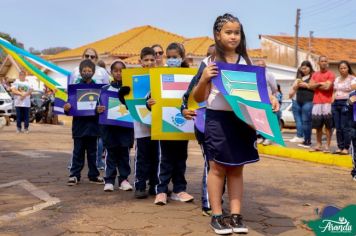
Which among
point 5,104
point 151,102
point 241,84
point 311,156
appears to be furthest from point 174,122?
point 5,104

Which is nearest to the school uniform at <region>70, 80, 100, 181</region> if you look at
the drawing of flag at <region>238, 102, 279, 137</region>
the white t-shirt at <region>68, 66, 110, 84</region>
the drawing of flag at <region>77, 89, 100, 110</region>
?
the drawing of flag at <region>77, 89, 100, 110</region>

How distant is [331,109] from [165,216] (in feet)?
19.8

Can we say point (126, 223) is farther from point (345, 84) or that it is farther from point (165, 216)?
point (345, 84)

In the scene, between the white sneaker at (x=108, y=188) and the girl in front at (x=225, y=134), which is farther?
the white sneaker at (x=108, y=188)

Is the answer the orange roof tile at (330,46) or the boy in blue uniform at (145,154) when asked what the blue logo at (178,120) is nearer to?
the boy in blue uniform at (145,154)

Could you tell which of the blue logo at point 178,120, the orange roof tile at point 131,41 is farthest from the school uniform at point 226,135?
the orange roof tile at point 131,41

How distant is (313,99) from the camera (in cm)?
1072

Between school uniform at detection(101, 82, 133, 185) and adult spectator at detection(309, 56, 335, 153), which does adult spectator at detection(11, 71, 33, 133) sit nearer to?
adult spectator at detection(309, 56, 335, 153)

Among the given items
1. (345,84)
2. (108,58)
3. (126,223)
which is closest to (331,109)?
(345,84)

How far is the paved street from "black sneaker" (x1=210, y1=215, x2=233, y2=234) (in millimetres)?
73

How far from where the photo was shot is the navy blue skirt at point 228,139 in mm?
4215

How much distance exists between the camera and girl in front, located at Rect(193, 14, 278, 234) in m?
4.20

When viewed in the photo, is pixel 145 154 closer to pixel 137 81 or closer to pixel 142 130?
pixel 142 130

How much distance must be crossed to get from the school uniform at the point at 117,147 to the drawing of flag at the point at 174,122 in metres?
1.23
